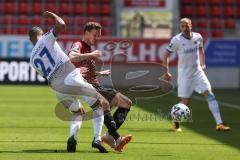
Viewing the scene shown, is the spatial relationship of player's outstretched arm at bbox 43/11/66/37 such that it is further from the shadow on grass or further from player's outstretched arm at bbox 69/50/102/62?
the shadow on grass

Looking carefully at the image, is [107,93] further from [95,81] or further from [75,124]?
[75,124]

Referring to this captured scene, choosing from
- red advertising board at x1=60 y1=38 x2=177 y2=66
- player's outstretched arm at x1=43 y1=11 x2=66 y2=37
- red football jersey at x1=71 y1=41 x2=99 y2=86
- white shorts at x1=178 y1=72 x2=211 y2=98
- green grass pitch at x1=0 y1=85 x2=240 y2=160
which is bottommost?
red advertising board at x1=60 y1=38 x2=177 y2=66

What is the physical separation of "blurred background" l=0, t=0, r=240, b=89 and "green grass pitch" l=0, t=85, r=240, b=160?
330 inches

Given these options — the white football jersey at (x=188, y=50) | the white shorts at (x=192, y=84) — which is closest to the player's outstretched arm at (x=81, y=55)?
the white football jersey at (x=188, y=50)

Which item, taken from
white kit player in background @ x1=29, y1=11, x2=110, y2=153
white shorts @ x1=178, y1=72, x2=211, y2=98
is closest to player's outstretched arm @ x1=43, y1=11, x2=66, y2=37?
white kit player in background @ x1=29, y1=11, x2=110, y2=153

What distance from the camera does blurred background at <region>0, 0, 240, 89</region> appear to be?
31.0m

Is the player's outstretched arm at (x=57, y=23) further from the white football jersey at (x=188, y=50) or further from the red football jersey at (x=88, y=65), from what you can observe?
the white football jersey at (x=188, y=50)

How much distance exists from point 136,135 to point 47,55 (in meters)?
3.59

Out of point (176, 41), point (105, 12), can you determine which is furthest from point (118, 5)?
point (176, 41)

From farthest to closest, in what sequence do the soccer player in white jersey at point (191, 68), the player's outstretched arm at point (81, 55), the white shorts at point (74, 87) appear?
the soccer player in white jersey at point (191, 68)
the white shorts at point (74, 87)
the player's outstretched arm at point (81, 55)

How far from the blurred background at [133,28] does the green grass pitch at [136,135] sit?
27.5 feet

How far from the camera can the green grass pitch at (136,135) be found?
1097 cm

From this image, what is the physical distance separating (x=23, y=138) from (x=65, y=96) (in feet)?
6.88

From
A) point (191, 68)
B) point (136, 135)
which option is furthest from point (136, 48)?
point (136, 135)
